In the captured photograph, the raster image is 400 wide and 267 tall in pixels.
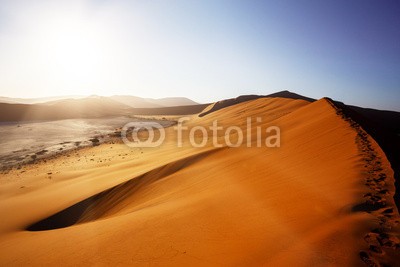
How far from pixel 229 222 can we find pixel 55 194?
7.15 m

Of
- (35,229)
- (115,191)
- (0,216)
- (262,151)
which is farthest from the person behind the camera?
(262,151)

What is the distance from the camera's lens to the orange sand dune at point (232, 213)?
2.82m

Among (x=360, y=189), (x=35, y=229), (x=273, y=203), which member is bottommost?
(x=35, y=229)

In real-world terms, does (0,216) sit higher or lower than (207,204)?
lower

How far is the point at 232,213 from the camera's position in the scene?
409cm

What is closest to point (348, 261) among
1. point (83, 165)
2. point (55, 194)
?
point (55, 194)

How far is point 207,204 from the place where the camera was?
4.68 m

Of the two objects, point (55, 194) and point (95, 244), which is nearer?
point (95, 244)

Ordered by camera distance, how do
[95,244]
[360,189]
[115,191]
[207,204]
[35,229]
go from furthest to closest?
[115,191], [35,229], [207,204], [95,244], [360,189]

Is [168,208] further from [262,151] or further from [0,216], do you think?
[0,216]

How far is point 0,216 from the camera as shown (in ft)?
22.4

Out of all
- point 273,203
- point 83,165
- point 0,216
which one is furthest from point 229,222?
point 83,165

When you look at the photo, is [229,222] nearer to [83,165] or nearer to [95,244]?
[95,244]

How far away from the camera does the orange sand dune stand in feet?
9.25
